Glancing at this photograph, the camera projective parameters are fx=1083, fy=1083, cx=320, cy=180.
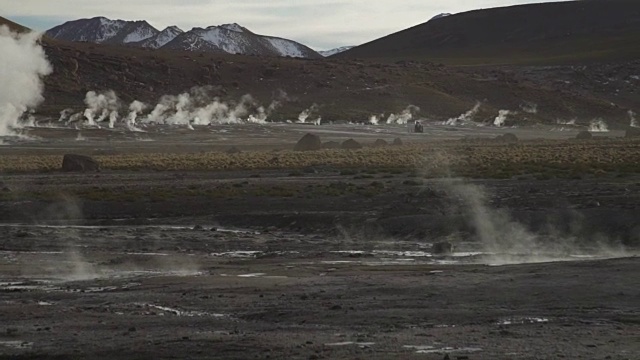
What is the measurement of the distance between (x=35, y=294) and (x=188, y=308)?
3.59m

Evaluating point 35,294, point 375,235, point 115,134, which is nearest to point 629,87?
point 115,134

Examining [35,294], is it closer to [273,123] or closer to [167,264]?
[167,264]

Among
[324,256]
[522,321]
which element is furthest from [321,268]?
[522,321]

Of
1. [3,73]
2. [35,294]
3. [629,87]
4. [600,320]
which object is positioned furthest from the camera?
[629,87]

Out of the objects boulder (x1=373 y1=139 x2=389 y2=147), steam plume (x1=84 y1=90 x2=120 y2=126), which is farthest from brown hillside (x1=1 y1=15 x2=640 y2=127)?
boulder (x1=373 y1=139 x2=389 y2=147)

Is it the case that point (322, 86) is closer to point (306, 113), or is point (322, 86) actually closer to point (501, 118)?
point (306, 113)

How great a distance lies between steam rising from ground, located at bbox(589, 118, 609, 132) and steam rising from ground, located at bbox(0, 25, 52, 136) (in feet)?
205

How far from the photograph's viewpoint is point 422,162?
57000 millimetres

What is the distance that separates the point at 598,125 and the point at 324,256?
11285 centimetres

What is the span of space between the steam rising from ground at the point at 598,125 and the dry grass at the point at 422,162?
59962mm

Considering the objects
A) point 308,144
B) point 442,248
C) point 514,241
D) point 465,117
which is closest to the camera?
point 442,248

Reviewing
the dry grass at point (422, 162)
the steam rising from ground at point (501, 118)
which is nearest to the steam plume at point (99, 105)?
the dry grass at point (422, 162)

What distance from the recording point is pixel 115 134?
310 feet

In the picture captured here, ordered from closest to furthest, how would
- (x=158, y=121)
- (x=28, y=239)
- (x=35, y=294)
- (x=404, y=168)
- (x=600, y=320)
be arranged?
(x=600, y=320) → (x=35, y=294) → (x=28, y=239) → (x=404, y=168) → (x=158, y=121)
